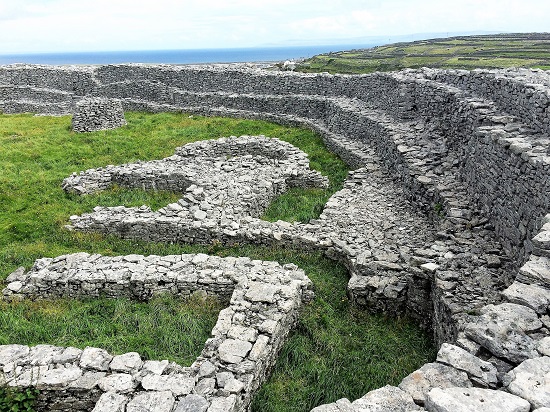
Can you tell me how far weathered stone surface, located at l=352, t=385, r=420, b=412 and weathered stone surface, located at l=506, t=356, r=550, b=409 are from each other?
103 centimetres

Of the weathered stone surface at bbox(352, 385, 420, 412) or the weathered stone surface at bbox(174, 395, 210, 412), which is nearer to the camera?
the weathered stone surface at bbox(352, 385, 420, 412)

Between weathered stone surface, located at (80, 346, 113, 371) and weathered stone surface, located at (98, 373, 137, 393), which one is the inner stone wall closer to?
weathered stone surface, located at (98, 373, 137, 393)

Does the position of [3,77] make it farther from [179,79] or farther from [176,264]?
[176,264]

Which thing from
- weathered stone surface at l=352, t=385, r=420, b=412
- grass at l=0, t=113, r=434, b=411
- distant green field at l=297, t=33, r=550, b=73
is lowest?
grass at l=0, t=113, r=434, b=411

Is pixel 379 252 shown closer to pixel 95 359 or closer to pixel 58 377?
pixel 95 359

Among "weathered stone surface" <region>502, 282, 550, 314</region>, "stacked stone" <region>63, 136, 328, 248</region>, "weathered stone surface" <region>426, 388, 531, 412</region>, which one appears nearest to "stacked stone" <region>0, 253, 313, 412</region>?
"stacked stone" <region>63, 136, 328, 248</region>

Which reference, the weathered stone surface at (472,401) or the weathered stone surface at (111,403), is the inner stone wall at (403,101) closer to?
the weathered stone surface at (472,401)

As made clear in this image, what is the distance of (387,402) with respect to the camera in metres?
4.97

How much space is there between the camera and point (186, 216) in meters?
15.0

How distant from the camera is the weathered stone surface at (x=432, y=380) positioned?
4941 mm

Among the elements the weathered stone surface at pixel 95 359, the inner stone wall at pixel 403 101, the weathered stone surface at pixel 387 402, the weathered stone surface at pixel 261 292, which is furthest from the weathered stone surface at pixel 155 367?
the inner stone wall at pixel 403 101

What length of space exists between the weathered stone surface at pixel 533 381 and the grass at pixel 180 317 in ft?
14.4

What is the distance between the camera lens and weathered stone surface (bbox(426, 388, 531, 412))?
4113 millimetres

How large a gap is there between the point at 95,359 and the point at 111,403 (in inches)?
47.3
